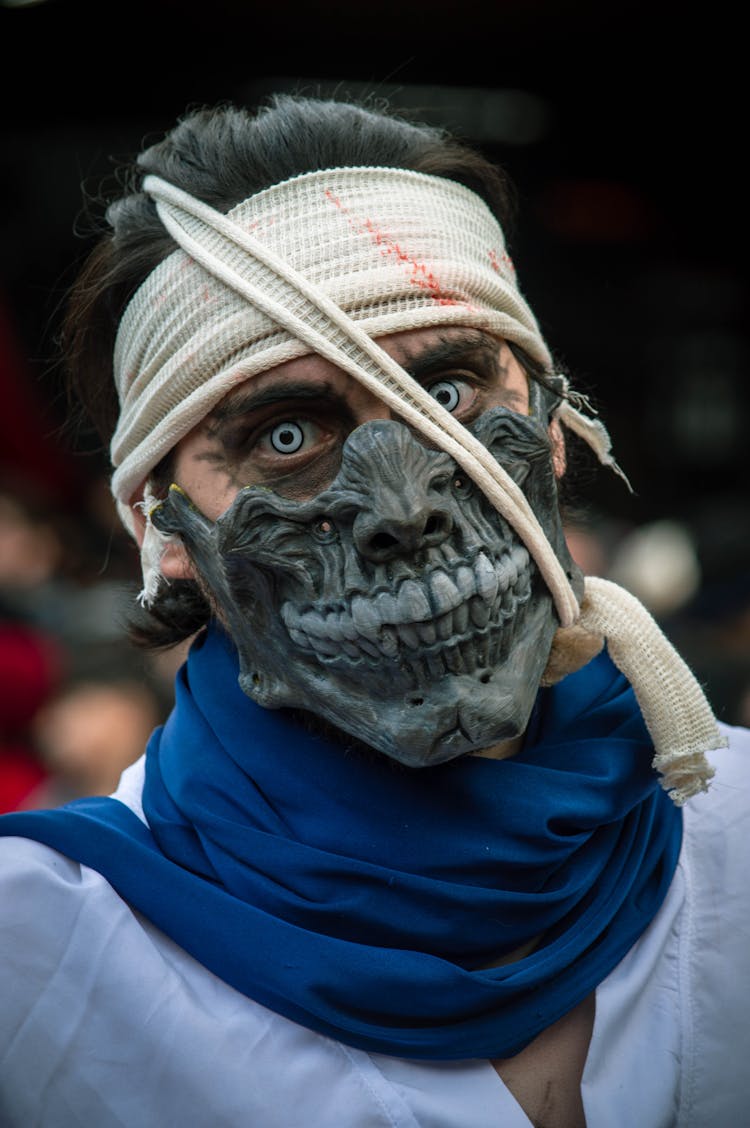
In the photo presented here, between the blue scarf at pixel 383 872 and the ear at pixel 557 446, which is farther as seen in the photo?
the ear at pixel 557 446

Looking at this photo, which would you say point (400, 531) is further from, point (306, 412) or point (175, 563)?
point (175, 563)

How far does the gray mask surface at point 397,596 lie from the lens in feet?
5.56

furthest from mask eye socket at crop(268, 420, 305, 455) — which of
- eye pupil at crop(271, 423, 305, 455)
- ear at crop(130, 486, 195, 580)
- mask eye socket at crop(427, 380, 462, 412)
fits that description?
ear at crop(130, 486, 195, 580)

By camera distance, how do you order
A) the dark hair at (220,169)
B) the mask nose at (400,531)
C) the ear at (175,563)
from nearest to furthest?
the mask nose at (400,531) → the dark hair at (220,169) → the ear at (175,563)

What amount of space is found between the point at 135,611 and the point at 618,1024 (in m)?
1.24

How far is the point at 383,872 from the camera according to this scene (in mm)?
1833

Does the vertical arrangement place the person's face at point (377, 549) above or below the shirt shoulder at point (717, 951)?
above

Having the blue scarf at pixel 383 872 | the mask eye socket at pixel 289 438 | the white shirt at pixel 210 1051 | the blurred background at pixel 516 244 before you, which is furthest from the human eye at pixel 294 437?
the blurred background at pixel 516 244

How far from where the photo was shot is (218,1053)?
176 centimetres

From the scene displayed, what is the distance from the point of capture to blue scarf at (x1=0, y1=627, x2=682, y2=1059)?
5.88 ft

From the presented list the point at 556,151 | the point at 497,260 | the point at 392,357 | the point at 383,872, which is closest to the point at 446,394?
the point at 392,357

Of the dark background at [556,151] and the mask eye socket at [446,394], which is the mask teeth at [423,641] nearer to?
the mask eye socket at [446,394]

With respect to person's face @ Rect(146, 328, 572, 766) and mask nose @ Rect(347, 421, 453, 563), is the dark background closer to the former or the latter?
person's face @ Rect(146, 328, 572, 766)

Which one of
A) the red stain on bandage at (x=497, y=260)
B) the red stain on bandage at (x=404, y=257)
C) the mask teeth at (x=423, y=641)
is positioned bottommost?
the mask teeth at (x=423, y=641)
